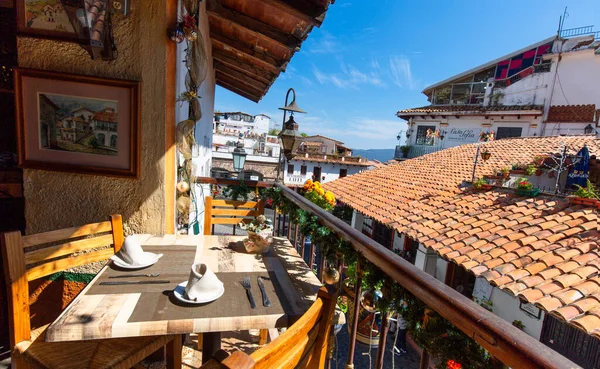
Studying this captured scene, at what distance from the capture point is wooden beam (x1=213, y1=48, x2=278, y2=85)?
14.6 ft

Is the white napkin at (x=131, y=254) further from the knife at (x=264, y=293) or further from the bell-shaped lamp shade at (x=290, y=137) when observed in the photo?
the bell-shaped lamp shade at (x=290, y=137)

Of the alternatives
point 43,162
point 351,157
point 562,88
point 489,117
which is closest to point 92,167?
point 43,162

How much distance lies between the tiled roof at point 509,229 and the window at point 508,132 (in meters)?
3.36

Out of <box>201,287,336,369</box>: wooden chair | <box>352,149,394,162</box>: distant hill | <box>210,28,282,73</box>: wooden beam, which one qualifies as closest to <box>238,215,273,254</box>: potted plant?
<box>201,287,336,369</box>: wooden chair

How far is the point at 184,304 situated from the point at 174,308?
0.15ft

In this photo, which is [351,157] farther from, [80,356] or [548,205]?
[80,356]

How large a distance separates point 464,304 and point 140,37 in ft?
8.57

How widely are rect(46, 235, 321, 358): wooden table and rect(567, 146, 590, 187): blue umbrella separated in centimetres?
914

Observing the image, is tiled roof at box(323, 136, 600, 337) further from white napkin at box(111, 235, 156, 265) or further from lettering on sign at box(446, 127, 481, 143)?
white napkin at box(111, 235, 156, 265)

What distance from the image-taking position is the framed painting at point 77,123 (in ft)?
6.82

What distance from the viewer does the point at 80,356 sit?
1.40 m

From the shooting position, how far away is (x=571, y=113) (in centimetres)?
1210

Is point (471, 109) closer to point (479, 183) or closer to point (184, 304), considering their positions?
point (479, 183)

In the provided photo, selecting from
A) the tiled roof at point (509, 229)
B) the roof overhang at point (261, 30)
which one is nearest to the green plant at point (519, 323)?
the tiled roof at point (509, 229)
